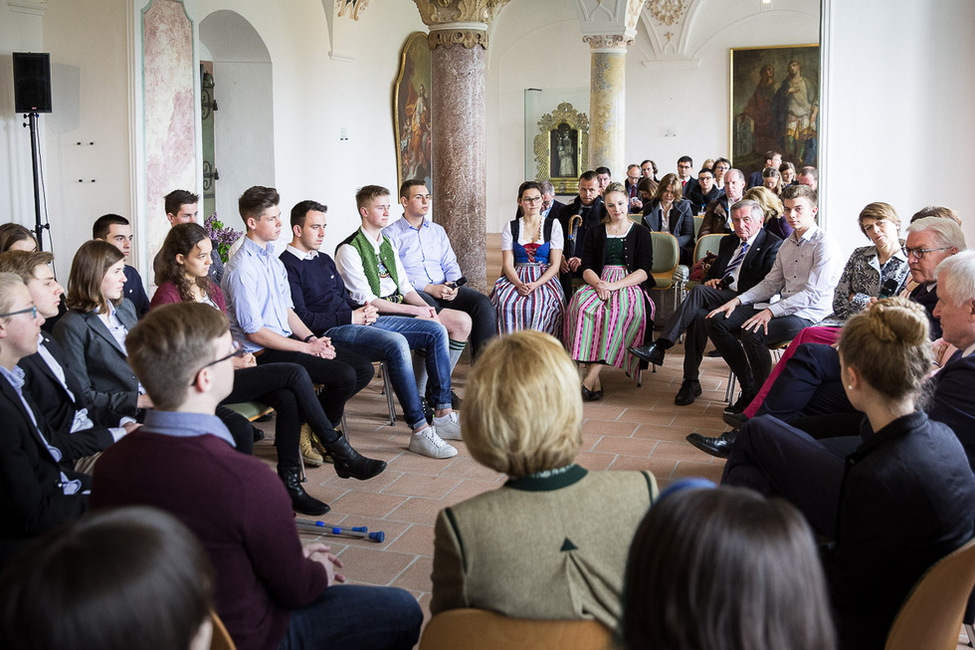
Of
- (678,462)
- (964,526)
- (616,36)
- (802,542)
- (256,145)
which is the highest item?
(616,36)

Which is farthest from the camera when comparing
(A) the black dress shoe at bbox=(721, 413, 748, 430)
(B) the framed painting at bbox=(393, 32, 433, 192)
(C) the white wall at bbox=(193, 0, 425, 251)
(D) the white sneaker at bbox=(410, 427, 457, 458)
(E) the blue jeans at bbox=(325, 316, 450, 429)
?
(B) the framed painting at bbox=(393, 32, 433, 192)

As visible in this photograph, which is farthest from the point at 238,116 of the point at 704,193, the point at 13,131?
the point at 704,193

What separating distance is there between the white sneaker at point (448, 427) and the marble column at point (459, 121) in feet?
9.45

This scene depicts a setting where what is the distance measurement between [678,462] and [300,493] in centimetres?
190

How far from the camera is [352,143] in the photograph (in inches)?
520

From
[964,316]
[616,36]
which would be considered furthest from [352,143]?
[964,316]

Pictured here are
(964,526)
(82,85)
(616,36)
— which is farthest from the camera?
(616,36)

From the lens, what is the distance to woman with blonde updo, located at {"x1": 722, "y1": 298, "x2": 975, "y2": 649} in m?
2.16

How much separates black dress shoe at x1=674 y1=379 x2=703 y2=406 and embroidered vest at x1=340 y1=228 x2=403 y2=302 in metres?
1.92

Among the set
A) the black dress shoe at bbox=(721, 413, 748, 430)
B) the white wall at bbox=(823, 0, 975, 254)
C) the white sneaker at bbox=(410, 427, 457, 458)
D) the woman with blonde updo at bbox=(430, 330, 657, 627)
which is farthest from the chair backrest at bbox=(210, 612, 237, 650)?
the white wall at bbox=(823, 0, 975, 254)

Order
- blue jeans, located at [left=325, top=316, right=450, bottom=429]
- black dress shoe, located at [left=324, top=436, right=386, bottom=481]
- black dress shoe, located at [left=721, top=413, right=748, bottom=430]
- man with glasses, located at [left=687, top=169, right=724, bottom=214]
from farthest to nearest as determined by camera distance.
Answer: man with glasses, located at [left=687, top=169, right=724, bottom=214]
blue jeans, located at [left=325, top=316, right=450, bottom=429]
black dress shoe, located at [left=721, top=413, right=748, bottom=430]
black dress shoe, located at [left=324, top=436, right=386, bottom=481]

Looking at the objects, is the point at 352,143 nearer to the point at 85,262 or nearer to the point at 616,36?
the point at 616,36

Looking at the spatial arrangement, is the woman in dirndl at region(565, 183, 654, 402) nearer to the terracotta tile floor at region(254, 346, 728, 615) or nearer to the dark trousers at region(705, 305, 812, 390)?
the terracotta tile floor at region(254, 346, 728, 615)

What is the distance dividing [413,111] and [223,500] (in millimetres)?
13346
